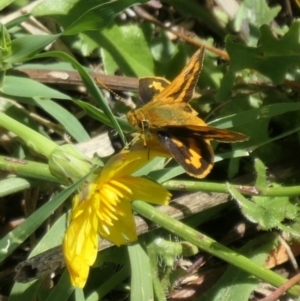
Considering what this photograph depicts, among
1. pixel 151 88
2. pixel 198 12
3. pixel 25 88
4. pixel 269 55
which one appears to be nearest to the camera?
pixel 151 88

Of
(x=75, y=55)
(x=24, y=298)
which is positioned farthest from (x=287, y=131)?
(x=24, y=298)

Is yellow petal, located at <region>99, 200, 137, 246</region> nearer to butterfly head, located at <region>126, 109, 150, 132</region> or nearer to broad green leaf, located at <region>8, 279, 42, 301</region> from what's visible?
butterfly head, located at <region>126, 109, 150, 132</region>

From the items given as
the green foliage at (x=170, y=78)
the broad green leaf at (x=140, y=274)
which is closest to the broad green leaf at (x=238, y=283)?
the green foliage at (x=170, y=78)

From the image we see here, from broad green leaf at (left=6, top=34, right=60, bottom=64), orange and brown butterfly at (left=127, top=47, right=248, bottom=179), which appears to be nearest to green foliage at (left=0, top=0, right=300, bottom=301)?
broad green leaf at (left=6, top=34, right=60, bottom=64)

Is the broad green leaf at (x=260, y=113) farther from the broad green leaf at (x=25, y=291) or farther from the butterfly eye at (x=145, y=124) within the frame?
the broad green leaf at (x=25, y=291)

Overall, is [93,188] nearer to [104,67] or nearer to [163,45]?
[104,67]

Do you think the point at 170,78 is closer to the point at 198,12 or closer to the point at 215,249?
the point at 198,12

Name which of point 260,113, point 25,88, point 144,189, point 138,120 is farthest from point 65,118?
point 260,113
